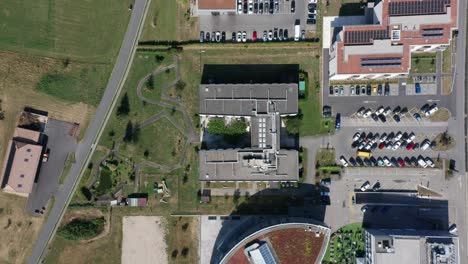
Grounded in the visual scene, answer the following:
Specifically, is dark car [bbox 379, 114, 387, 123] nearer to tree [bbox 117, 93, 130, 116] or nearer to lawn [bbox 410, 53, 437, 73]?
lawn [bbox 410, 53, 437, 73]

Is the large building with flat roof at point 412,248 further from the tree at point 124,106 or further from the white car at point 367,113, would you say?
the tree at point 124,106

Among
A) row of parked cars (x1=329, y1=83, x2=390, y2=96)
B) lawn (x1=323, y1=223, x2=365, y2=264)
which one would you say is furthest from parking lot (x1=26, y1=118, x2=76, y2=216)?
lawn (x1=323, y1=223, x2=365, y2=264)

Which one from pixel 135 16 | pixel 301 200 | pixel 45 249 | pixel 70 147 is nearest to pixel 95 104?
pixel 70 147

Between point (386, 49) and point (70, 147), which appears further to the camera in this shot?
point (70, 147)

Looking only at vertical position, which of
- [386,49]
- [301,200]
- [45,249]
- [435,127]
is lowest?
[45,249]

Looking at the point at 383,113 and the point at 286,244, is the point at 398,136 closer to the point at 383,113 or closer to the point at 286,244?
the point at 383,113

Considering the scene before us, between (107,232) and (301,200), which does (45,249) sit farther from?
(301,200)

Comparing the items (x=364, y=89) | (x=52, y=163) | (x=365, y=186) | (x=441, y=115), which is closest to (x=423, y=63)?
(x=441, y=115)
